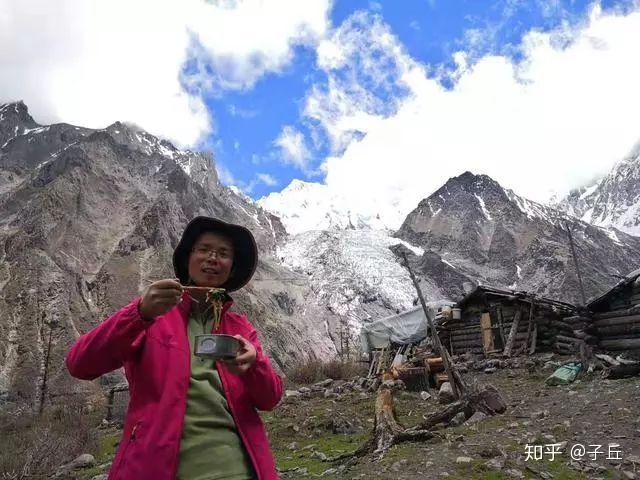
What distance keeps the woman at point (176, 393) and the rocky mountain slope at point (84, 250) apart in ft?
111

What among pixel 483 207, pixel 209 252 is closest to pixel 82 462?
pixel 209 252

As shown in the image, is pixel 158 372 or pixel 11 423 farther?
pixel 11 423

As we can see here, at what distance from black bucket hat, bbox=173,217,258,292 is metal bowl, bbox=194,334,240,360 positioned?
79 cm

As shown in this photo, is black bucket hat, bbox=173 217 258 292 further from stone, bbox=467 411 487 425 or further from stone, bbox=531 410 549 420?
stone, bbox=531 410 549 420

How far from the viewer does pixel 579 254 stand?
117 m

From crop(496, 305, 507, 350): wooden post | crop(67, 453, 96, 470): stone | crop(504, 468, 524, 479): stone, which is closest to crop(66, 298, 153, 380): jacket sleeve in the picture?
crop(504, 468, 524, 479): stone

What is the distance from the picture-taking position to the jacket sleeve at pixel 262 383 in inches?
87.1

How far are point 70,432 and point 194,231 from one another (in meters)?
14.3

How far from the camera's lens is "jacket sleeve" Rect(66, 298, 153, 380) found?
202 cm

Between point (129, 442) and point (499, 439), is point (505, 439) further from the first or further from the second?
point (129, 442)

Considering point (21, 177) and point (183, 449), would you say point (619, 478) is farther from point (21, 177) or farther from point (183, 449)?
point (21, 177)

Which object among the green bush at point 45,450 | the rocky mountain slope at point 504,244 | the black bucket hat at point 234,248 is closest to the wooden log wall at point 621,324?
the black bucket hat at point 234,248

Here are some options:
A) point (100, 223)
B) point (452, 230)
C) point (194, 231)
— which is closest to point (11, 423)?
point (194, 231)

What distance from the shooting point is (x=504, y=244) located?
447ft
